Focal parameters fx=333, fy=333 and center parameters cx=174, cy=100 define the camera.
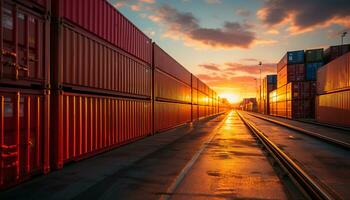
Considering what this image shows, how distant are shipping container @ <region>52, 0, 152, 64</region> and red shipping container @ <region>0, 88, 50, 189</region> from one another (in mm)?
2475

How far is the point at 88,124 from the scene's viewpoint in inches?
437

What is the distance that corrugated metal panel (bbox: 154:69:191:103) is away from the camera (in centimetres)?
2205

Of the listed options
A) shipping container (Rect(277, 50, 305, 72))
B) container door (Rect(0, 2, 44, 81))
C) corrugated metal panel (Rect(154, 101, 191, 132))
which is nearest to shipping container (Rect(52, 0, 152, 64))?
container door (Rect(0, 2, 44, 81))

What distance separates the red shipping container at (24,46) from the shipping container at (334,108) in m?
25.5

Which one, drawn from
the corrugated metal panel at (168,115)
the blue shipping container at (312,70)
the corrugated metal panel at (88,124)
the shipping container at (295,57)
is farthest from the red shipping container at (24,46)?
the shipping container at (295,57)

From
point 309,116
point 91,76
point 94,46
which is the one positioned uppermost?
point 94,46

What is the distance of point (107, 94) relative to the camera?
12.9 metres

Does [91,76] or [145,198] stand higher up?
[91,76]

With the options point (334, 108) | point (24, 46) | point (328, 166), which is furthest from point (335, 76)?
point (24, 46)

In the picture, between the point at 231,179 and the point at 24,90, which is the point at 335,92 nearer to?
the point at 231,179

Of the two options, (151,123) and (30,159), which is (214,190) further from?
(151,123)

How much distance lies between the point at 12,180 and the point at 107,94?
5940 mm

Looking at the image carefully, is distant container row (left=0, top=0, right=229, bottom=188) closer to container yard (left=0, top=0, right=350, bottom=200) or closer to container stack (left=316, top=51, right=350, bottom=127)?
container yard (left=0, top=0, right=350, bottom=200)

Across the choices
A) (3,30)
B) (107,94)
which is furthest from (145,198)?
(107,94)
